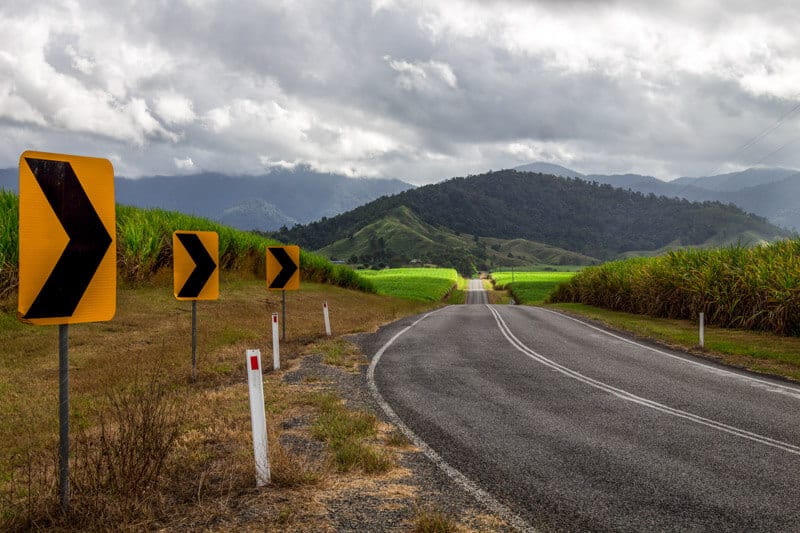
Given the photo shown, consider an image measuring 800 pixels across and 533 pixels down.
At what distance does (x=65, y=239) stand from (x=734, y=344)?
17.8 m

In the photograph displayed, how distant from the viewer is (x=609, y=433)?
7.45m

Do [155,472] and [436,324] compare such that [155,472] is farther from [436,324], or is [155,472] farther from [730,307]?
[730,307]

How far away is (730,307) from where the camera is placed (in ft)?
68.3

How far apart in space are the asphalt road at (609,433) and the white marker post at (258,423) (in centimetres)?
220

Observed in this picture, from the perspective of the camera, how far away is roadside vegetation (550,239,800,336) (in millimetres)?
18406

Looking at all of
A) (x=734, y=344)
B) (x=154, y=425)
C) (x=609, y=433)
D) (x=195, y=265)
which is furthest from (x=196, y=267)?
(x=734, y=344)

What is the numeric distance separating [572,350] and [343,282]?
2587cm

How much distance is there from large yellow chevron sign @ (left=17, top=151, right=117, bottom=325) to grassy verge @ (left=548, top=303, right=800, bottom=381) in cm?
1320

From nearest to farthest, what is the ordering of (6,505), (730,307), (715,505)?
(6,505), (715,505), (730,307)

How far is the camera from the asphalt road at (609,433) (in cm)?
513

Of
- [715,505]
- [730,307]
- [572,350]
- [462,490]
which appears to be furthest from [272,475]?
[730,307]

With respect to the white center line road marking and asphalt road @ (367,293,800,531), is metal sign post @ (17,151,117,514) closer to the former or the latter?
asphalt road @ (367,293,800,531)

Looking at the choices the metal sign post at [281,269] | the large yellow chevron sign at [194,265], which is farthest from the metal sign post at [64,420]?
the metal sign post at [281,269]

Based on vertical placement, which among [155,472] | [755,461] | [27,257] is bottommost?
[755,461]
